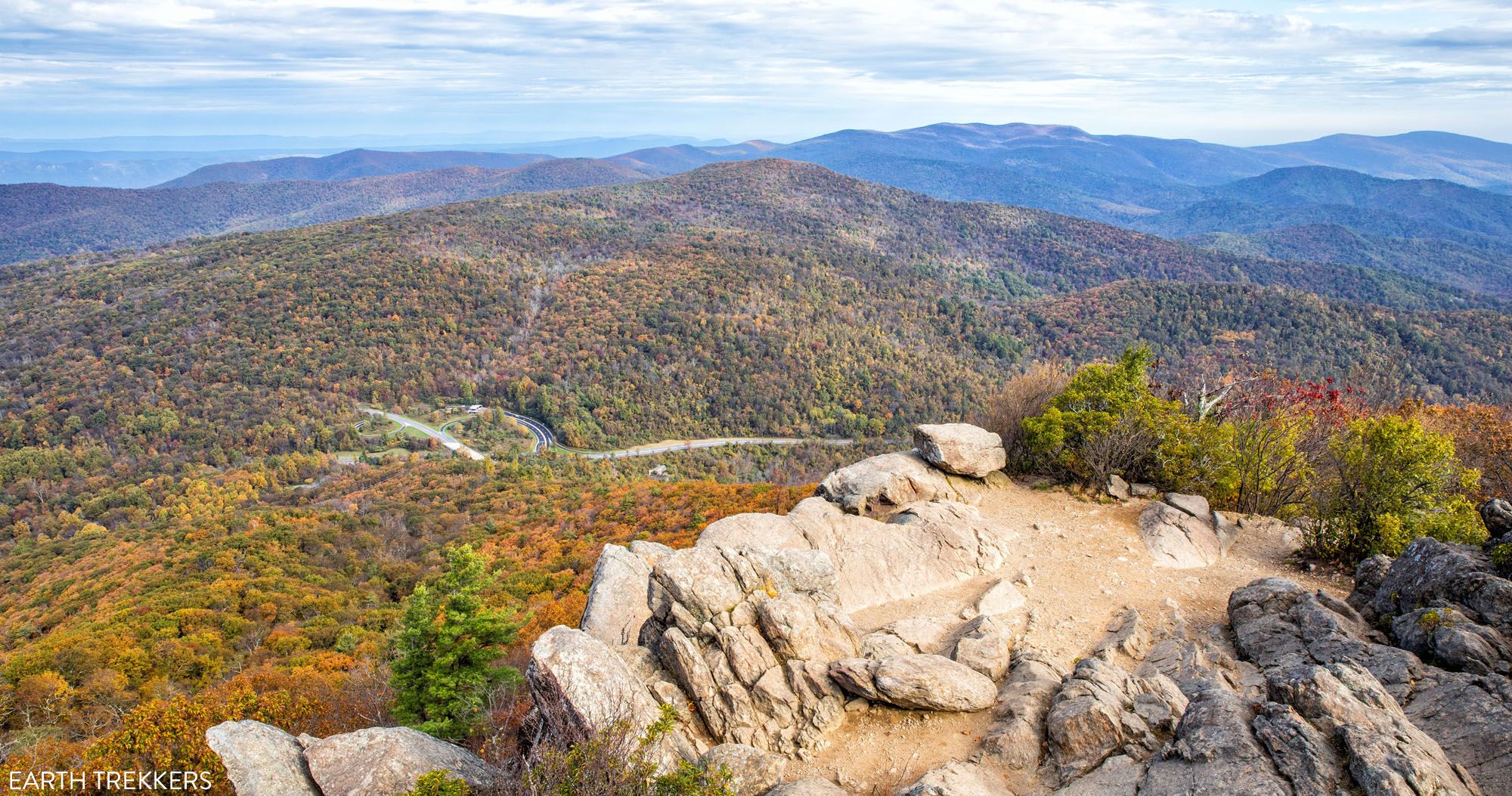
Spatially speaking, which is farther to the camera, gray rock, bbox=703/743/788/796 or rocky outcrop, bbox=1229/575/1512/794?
gray rock, bbox=703/743/788/796

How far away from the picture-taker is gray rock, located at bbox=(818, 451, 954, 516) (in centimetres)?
2092

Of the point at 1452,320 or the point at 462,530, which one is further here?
the point at 1452,320

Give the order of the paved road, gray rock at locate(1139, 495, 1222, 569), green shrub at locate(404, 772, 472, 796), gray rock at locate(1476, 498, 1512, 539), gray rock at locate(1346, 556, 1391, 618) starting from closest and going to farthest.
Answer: green shrub at locate(404, 772, 472, 796)
gray rock at locate(1476, 498, 1512, 539)
gray rock at locate(1346, 556, 1391, 618)
gray rock at locate(1139, 495, 1222, 569)
the paved road

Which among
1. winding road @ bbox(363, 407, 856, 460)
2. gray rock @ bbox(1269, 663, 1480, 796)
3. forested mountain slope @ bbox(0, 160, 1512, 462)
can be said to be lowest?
winding road @ bbox(363, 407, 856, 460)

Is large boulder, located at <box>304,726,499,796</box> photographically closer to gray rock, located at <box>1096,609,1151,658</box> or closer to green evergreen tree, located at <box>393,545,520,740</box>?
green evergreen tree, located at <box>393,545,520,740</box>

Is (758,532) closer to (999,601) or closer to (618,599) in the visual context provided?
(618,599)

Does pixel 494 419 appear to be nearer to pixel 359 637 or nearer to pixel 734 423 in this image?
pixel 734 423

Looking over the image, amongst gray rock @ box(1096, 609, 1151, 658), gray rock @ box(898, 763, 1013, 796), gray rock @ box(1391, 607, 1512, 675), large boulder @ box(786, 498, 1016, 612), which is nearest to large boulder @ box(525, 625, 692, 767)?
gray rock @ box(898, 763, 1013, 796)

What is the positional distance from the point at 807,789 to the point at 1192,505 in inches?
657

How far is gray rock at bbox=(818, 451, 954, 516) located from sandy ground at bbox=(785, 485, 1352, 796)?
76.9 inches

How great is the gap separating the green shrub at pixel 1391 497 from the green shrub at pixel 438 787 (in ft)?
66.9

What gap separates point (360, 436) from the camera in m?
82.1

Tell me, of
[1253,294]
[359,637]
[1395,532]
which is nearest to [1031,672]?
[1395,532]

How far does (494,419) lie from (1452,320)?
535 feet
